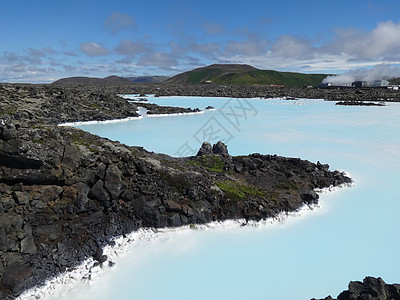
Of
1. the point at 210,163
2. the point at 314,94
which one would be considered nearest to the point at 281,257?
the point at 210,163

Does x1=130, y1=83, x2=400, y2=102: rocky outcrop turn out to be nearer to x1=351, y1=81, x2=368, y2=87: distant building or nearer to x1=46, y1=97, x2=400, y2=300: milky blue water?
x1=351, y1=81, x2=368, y2=87: distant building

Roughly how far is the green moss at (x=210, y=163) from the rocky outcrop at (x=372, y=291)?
9434mm

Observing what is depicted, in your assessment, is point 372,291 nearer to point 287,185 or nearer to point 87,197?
point 287,185

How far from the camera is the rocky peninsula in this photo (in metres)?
8.57

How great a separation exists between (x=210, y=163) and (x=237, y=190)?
3639 millimetres

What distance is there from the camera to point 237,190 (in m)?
12.9

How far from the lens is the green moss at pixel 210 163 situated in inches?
622

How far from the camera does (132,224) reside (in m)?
10.5

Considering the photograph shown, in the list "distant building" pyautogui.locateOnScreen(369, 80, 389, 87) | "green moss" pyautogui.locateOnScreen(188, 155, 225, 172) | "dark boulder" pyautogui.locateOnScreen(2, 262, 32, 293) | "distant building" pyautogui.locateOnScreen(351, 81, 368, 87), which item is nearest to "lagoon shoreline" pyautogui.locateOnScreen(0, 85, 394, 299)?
"dark boulder" pyautogui.locateOnScreen(2, 262, 32, 293)

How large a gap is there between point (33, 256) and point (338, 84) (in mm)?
141218

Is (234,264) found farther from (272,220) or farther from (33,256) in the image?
(33,256)

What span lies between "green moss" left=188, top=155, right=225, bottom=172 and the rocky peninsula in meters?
0.36

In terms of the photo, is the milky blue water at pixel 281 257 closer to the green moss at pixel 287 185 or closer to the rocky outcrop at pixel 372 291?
the green moss at pixel 287 185

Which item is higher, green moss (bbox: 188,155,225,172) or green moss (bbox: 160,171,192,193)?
green moss (bbox: 160,171,192,193)
